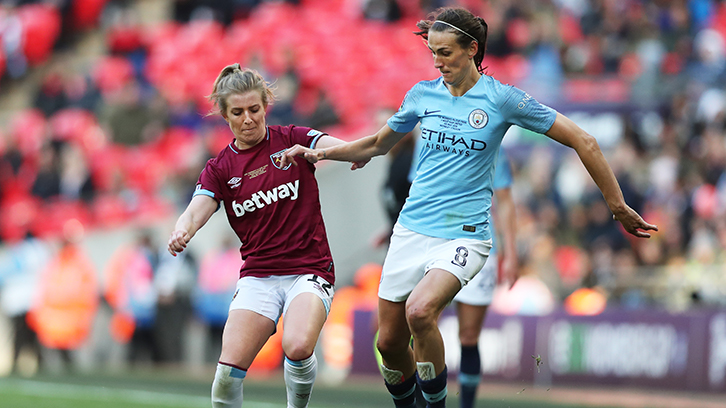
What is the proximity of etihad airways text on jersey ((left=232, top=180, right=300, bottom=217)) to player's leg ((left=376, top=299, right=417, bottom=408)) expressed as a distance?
92 centimetres

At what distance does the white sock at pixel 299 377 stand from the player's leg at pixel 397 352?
0.52 meters

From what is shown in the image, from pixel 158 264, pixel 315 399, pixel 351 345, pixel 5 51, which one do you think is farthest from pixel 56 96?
pixel 315 399

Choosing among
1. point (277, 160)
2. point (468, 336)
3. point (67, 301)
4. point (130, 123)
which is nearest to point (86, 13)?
point (130, 123)

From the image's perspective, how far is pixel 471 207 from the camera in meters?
6.36

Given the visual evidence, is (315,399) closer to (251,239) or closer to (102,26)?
(251,239)

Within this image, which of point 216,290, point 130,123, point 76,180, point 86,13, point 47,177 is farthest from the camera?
point 86,13

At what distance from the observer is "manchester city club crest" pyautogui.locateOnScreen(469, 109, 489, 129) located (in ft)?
20.1

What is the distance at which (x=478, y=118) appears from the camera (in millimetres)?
6148

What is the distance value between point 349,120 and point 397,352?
33.6 ft

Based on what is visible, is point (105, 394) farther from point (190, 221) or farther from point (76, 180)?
point (76, 180)

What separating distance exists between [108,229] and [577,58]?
8652mm

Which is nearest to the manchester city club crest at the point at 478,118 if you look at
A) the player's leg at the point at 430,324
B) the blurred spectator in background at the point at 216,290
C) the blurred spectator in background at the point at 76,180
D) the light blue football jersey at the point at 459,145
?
the light blue football jersey at the point at 459,145

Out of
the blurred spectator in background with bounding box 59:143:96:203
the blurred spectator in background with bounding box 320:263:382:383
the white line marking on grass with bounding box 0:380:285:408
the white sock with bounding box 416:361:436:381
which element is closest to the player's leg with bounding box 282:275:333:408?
the white sock with bounding box 416:361:436:381

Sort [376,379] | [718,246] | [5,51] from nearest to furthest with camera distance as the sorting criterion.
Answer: [718,246], [376,379], [5,51]
